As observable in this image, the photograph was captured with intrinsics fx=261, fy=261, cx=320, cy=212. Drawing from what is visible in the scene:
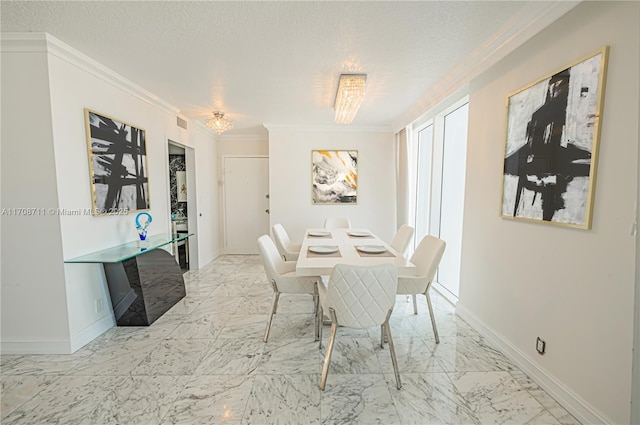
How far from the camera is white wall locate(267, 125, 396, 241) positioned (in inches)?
182

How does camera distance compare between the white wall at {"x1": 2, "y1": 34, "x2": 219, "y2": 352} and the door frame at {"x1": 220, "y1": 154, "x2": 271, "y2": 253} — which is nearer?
the white wall at {"x1": 2, "y1": 34, "x2": 219, "y2": 352}

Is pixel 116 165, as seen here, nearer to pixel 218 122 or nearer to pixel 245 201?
pixel 218 122

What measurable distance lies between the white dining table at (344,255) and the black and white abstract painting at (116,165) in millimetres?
1854

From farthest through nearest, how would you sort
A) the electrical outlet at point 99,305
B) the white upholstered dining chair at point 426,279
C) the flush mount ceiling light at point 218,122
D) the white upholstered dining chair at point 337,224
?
the white upholstered dining chair at point 337,224
the flush mount ceiling light at point 218,122
the electrical outlet at point 99,305
the white upholstered dining chair at point 426,279

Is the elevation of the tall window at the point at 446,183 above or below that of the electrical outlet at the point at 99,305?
above

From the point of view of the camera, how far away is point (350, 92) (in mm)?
2605

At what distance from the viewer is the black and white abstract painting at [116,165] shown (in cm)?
226

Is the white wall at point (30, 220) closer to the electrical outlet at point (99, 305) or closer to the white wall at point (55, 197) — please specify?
the white wall at point (55, 197)

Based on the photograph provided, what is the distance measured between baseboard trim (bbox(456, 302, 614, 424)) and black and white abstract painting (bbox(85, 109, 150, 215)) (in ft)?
11.6

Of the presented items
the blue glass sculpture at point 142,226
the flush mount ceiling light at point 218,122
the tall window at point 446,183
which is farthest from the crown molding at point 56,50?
the tall window at point 446,183

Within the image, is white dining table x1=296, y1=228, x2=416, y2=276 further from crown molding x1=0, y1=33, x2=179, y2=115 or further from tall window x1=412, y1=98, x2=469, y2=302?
A: crown molding x1=0, y1=33, x2=179, y2=115

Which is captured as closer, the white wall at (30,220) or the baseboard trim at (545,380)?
Answer: the baseboard trim at (545,380)

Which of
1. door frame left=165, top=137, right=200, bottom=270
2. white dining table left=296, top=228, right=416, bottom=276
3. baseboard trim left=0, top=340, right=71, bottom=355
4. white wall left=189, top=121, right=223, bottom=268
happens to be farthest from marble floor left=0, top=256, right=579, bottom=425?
white wall left=189, top=121, right=223, bottom=268

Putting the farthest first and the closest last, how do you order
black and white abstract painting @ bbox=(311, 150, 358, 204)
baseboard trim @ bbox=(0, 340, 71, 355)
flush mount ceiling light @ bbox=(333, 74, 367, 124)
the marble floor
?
black and white abstract painting @ bbox=(311, 150, 358, 204), flush mount ceiling light @ bbox=(333, 74, 367, 124), baseboard trim @ bbox=(0, 340, 71, 355), the marble floor
